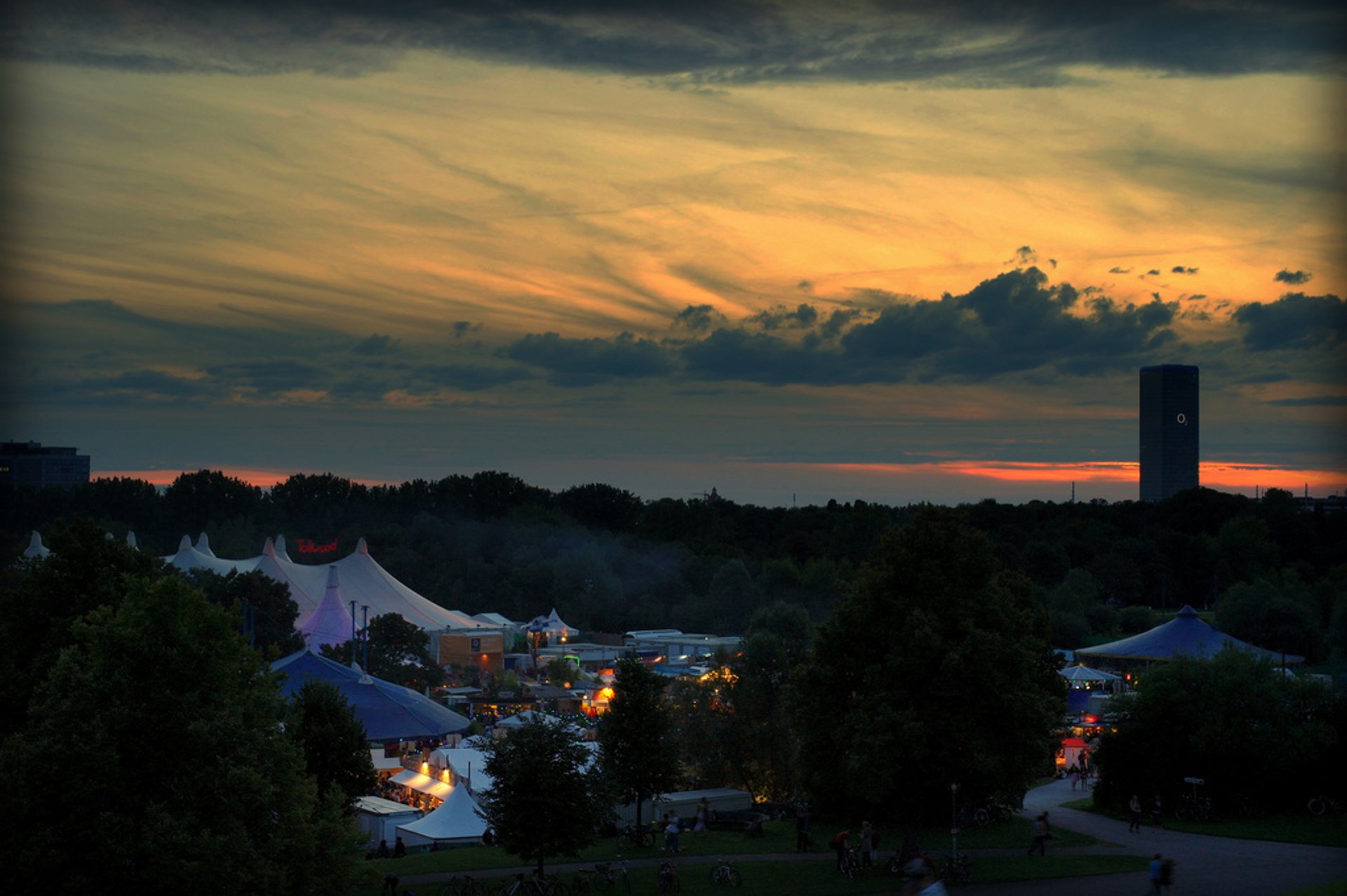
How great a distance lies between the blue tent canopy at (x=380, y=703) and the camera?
34938mm

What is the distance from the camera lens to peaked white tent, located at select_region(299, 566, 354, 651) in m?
54.3

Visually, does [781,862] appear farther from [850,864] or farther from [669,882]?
[669,882]

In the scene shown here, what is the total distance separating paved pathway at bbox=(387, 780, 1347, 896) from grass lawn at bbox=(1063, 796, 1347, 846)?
0.57 m

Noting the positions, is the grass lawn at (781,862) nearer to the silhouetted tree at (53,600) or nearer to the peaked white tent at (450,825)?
the peaked white tent at (450,825)

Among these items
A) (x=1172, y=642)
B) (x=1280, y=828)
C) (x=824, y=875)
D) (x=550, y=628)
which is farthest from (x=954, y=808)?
(x=550, y=628)

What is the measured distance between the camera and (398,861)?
2475 centimetres

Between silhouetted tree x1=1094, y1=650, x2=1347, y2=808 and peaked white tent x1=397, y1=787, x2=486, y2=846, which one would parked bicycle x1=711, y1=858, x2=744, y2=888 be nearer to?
peaked white tent x1=397, y1=787, x2=486, y2=846

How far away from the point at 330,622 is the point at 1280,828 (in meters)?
39.7

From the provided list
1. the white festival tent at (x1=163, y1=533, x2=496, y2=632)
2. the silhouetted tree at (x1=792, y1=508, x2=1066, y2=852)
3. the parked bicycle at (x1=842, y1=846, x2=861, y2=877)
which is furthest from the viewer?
the white festival tent at (x1=163, y1=533, x2=496, y2=632)

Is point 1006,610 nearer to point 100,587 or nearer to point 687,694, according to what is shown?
point 687,694


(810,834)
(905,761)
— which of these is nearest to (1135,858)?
(905,761)

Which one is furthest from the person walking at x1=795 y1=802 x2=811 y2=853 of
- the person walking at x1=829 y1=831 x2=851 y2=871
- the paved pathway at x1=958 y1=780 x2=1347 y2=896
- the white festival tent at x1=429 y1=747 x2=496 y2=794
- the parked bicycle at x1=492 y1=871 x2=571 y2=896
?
the white festival tent at x1=429 y1=747 x2=496 y2=794

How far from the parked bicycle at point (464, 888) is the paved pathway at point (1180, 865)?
993 millimetres

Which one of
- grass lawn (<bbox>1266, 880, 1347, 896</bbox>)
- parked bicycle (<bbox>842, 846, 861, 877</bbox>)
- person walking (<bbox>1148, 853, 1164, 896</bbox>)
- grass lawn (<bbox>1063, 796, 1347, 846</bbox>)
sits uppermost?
grass lawn (<bbox>1266, 880, 1347, 896</bbox>)
